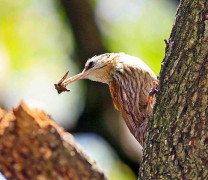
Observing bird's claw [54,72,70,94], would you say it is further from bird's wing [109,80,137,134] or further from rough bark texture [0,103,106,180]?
rough bark texture [0,103,106,180]

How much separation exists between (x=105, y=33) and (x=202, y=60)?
232 inches

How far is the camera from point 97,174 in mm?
3670

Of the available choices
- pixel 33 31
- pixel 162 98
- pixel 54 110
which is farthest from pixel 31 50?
pixel 162 98

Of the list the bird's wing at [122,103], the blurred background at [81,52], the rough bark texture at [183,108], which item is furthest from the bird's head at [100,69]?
the rough bark texture at [183,108]

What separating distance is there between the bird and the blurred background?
5.69ft

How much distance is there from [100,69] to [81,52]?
93.3 inches

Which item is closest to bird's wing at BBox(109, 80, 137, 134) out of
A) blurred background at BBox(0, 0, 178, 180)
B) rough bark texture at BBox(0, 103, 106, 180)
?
blurred background at BBox(0, 0, 178, 180)

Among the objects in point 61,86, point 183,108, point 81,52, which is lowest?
point 183,108

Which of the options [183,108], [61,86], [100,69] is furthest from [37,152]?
[100,69]

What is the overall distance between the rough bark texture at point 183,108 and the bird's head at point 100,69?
269cm

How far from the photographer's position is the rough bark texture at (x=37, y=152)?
3637 millimetres

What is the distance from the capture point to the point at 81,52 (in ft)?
31.1

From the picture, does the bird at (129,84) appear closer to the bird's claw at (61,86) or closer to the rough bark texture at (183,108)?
the bird's claw at (61,86)

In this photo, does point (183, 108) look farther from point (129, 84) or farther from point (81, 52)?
A: point (81, 52)
